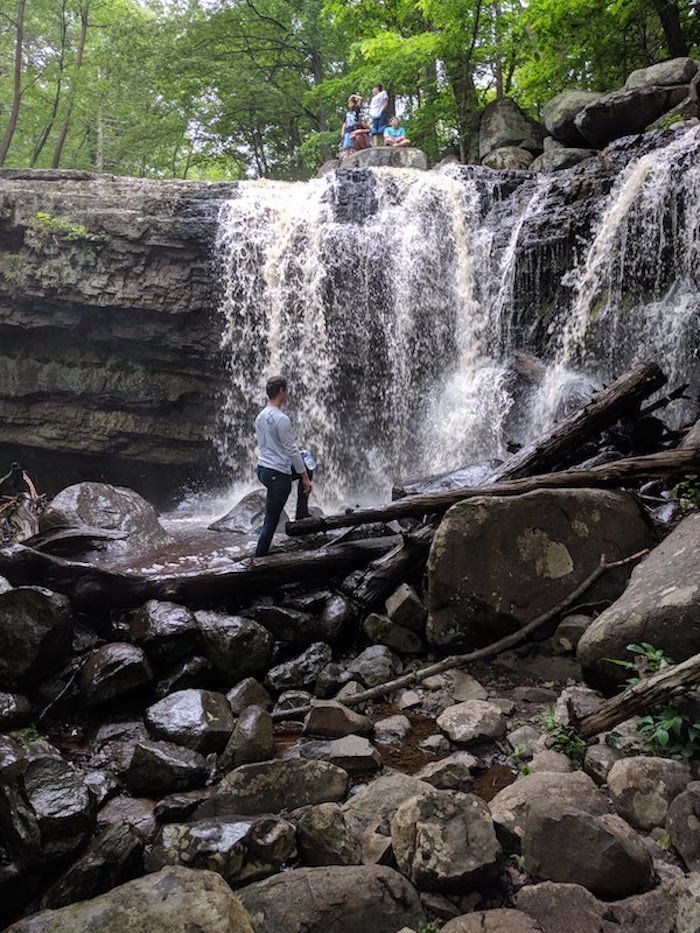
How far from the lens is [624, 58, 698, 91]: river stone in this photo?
1249cm

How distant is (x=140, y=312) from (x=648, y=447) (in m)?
10.6

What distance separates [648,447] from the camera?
6.36m

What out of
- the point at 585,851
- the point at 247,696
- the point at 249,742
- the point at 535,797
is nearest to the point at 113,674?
the point at 247,696

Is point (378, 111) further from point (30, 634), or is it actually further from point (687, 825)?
point (687, 825)

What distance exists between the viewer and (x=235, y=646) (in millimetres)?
5230

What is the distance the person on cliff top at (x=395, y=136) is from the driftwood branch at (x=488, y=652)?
1550 centimetres

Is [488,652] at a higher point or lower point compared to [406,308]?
lower

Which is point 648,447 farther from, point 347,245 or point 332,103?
point 332,103

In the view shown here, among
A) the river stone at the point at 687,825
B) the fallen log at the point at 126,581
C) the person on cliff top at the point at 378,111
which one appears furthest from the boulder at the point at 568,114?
the river stone at the point at 687,825

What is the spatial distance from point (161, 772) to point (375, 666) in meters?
1.91

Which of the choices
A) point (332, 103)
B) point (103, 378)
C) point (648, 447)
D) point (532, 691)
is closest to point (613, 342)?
point (648, 447)

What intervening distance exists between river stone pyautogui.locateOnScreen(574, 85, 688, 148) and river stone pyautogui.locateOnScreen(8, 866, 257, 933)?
1487 cm

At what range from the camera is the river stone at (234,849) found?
9.05 ft

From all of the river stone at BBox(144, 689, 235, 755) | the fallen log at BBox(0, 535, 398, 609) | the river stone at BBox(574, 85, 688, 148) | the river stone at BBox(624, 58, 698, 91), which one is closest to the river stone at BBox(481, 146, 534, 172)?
the river stone at BBox(574, 85, 688, 148)
